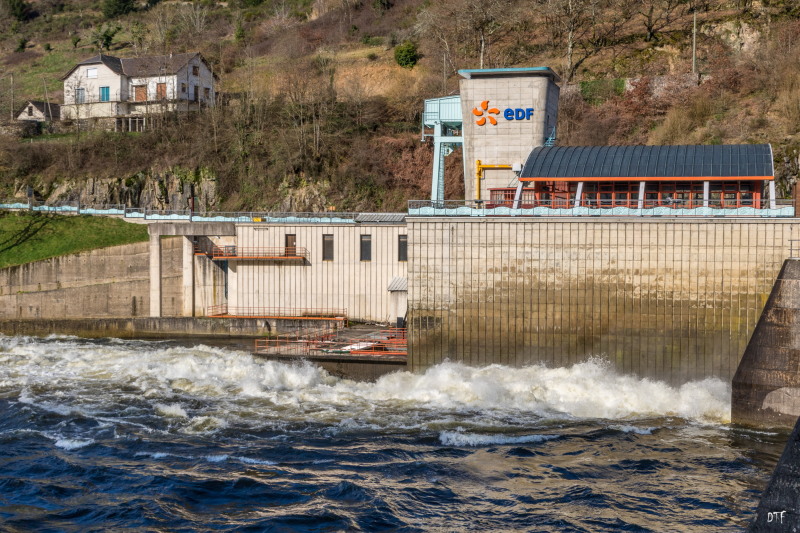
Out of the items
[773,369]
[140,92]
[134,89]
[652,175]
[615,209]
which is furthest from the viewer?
[134,89]

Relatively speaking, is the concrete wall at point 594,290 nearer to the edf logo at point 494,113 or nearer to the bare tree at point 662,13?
the edf logo at point 494,113

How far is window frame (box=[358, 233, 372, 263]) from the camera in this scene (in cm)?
4266

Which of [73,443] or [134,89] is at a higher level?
[134,89]

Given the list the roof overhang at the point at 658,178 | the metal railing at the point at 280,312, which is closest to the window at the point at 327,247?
the metal railing at the point at 280,312

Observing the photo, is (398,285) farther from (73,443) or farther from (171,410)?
(73,443)

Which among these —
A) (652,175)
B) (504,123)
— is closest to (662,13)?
(504,123)

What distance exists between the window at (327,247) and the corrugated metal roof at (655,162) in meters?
13.6

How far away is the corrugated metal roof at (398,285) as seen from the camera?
39419 millimetres

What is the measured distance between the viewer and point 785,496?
32.6 ft

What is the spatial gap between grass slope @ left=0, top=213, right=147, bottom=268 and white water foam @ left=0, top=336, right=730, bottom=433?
15314 millimetres

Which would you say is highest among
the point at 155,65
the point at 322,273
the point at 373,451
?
the point at 155,65

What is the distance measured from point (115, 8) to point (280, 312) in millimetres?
89949

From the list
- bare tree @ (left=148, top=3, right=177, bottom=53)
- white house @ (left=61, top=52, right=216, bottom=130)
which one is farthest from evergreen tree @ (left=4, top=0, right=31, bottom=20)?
white house @ (left=61, top=52, right=216, bottom=130)

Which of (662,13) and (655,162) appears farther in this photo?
(662,13)
